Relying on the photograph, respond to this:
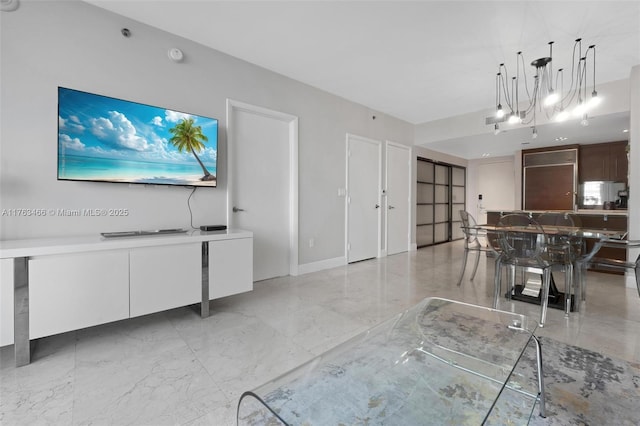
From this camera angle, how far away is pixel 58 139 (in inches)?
83.7

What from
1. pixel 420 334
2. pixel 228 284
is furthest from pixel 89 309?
pixel 420 334

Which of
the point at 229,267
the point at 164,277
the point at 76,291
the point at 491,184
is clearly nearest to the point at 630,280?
the point at 229,267

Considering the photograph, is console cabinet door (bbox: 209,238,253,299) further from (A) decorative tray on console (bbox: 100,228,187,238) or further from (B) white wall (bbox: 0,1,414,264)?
(B) white wall (bbox: 0,1,414,264)

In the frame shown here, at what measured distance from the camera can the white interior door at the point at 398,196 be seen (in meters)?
5.38

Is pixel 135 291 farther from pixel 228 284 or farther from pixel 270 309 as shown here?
pixel 270 309

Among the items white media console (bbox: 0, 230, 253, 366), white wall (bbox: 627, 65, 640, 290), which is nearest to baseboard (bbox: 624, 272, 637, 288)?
white wall (bbox: 627, 65, 640, 290)

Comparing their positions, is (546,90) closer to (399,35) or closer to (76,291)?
(399,35)

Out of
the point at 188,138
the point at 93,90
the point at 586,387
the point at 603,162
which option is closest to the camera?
the point at 586,387

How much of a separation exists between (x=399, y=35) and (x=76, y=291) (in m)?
3.48

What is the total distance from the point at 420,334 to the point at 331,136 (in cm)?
328

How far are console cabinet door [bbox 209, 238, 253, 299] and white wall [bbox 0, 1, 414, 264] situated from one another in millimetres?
614

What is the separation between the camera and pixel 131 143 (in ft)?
7.98

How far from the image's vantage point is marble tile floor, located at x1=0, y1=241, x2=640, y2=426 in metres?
1.40

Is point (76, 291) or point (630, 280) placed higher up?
point (76, 291)
